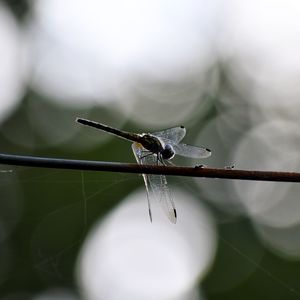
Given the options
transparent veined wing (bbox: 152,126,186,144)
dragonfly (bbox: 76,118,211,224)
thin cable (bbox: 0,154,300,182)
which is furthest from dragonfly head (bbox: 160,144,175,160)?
thin cable (bbox: 0,154,300,182)

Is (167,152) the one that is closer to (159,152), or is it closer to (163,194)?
(159,152)

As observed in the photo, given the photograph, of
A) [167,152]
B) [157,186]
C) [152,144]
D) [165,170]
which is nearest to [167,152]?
[167,152]

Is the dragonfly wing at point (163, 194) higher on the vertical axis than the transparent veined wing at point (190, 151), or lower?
lower

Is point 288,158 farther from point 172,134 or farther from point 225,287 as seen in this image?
point 172,134

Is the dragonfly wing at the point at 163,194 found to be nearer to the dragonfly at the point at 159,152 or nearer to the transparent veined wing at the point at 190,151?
the dragonfly at the point at 159,152

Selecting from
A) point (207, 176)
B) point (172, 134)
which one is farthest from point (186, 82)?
point (207, 176)

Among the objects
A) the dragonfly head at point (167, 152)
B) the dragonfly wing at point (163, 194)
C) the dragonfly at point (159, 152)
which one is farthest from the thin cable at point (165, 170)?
the dragonfly wing at point (163, 194)

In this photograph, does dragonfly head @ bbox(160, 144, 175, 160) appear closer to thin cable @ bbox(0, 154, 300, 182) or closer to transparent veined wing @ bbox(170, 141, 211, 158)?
transparent veined wing @ bbox(170, 141, 211, 158)

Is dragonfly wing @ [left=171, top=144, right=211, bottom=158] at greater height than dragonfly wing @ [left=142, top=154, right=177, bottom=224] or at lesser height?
greater
